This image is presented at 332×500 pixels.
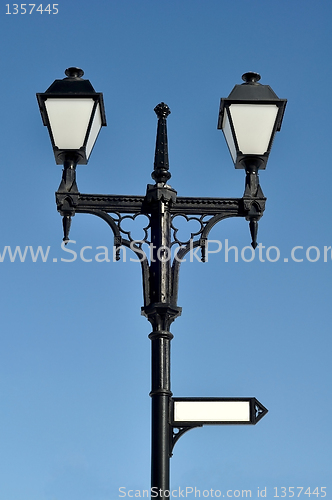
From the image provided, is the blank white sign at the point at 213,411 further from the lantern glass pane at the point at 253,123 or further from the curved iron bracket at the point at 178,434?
the lantern glass pane at the point at 253,123

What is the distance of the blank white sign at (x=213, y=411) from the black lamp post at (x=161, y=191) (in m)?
0.03

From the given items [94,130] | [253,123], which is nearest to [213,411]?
[253,123]

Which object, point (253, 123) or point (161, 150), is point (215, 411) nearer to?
point (161, 150)

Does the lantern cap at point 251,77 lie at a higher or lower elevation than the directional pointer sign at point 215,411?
higher

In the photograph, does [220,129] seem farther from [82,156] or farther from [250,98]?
[82,156]

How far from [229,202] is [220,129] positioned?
79cm

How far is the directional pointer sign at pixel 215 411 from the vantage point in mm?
5684

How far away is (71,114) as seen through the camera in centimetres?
638

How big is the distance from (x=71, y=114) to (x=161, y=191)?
958mm

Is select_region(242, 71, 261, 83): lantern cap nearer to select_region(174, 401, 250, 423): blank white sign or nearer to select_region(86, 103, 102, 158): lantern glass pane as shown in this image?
select_region(86, 103, 102, 158): lantern glass pane

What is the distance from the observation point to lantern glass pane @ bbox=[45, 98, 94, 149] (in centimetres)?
636

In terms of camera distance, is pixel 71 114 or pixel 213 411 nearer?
pixel 213 411

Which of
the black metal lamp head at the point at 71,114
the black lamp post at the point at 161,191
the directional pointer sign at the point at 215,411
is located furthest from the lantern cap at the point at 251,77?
the directional pointer sign at the point at 215,411

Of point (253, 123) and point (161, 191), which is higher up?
point (253, 123)
